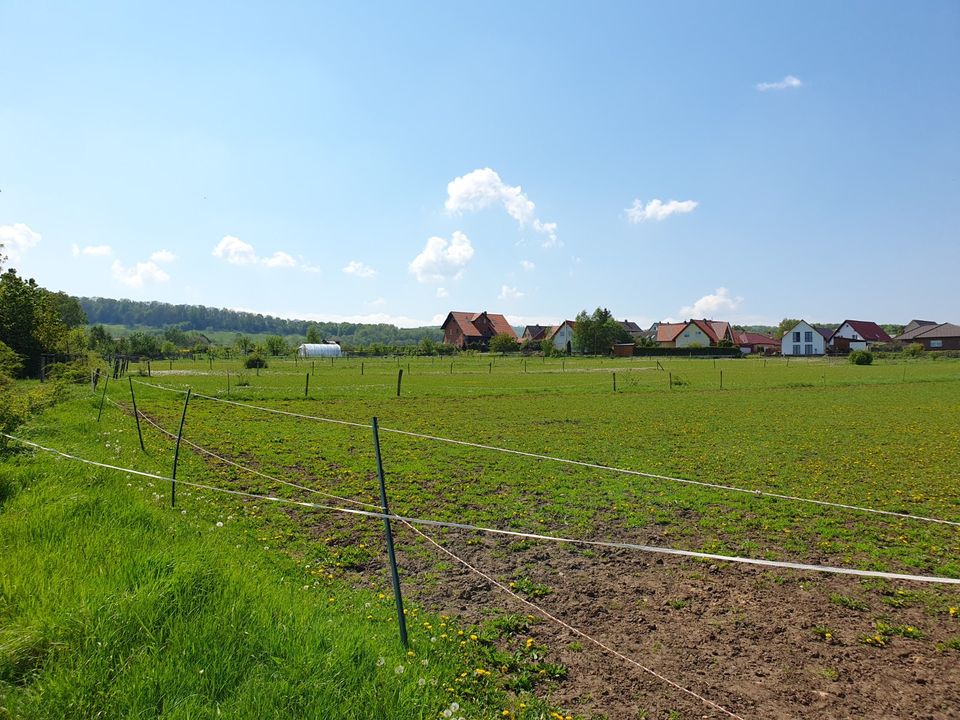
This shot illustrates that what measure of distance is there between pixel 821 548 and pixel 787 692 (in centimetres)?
368

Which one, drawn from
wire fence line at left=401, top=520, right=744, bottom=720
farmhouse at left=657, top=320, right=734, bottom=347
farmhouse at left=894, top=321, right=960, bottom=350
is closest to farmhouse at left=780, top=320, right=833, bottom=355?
farmhouse at left=657, top=320, right=734, bottom=347

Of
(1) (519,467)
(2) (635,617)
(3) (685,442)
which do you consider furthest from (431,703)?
(3) (685,442)

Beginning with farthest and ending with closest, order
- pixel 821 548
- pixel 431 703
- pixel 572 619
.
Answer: pixel 821 548, pixel 572 619, pixel 431 703

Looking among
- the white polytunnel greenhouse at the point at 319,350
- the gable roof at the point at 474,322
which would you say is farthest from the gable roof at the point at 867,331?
the white polytunnel greenhouse at the point at 319,350

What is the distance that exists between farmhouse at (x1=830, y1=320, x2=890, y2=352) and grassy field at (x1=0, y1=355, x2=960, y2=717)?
371 ft

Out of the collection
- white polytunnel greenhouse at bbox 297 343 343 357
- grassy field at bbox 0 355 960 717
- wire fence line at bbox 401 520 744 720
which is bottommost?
wire fence line at bbox 401 520 744 720

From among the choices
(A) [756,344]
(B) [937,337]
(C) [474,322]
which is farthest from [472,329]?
(B) [937,337]

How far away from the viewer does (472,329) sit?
120312 mm

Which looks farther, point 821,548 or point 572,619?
point 821,548

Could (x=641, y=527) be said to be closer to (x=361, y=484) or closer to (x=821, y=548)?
(x=821, y=548)

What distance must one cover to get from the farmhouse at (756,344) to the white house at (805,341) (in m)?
8.38

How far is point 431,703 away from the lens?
12.2 feet

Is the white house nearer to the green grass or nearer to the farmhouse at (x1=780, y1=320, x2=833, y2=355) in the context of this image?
the farmhouse at (x1=780, y1=320, x2=833, y2=355)

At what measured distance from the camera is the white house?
350ft
